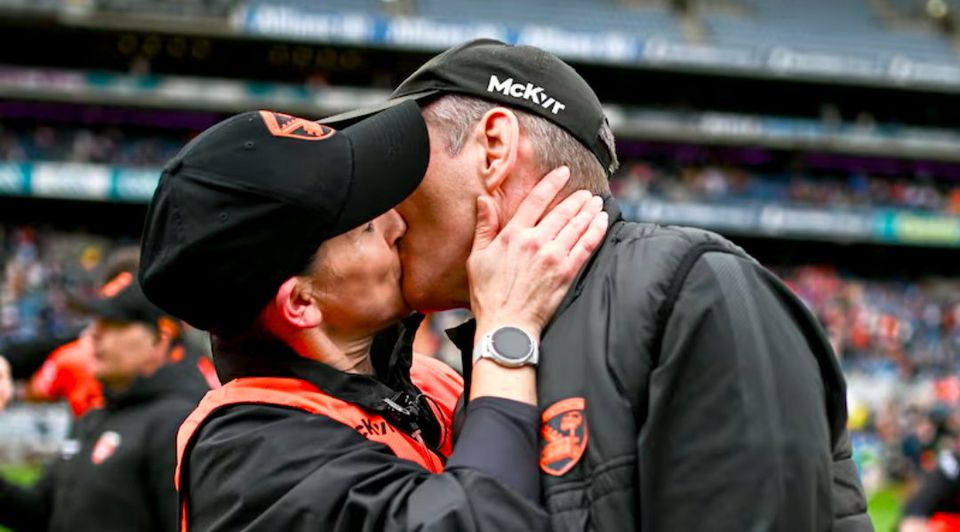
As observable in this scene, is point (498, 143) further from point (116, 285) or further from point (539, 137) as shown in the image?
point (116, 285)

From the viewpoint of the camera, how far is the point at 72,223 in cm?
2655

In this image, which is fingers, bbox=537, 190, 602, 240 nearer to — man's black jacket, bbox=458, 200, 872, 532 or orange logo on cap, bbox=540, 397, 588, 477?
man's black jacket, bbox=458, 200, 872, 532

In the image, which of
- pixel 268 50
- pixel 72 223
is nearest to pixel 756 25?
pixel 268 50

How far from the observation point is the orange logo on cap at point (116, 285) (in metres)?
5.26

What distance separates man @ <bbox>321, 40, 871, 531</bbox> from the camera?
62.1 inches

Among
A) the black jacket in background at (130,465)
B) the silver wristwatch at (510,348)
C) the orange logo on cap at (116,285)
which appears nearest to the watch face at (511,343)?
the silver wristwatch at (510,348)

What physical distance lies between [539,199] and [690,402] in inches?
21.2

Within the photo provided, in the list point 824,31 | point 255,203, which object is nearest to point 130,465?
point 255,203

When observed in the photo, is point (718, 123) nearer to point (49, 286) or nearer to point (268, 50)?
point (268, 50)

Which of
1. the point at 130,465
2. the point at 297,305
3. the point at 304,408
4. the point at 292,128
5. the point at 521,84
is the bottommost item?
the point at 130,465

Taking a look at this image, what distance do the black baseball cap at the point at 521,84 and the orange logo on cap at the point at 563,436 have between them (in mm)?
551

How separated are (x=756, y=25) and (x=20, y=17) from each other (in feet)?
59.7

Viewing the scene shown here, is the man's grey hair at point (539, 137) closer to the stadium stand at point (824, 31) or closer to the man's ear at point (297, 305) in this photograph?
the man's ear at point (297, 305)

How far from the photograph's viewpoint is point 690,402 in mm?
1615
